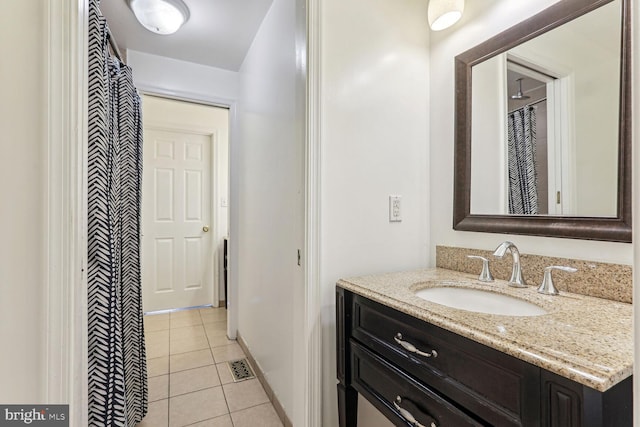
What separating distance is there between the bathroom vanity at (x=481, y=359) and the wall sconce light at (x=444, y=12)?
1.09 metres

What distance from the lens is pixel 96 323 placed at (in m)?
1.10

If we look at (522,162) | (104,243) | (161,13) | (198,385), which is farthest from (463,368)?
(161,13)

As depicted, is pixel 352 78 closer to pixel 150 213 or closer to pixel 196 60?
pixel 196 60

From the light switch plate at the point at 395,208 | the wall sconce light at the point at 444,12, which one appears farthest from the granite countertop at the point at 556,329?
the wall sconce light at the point at 444,12

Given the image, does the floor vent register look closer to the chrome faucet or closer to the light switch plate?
the light switch plate

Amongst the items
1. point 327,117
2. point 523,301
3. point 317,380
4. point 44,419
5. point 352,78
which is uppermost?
point 352,78

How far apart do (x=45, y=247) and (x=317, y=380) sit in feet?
3.21

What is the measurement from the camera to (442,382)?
0.72 m

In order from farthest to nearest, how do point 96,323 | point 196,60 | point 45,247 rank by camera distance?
point 196,60 < point 96,323 < point 45,247

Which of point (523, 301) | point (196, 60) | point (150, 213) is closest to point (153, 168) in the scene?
point (150, 213)

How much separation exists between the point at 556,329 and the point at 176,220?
11.4ft

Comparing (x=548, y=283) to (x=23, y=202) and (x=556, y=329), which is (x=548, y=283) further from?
(x=23, y=202)

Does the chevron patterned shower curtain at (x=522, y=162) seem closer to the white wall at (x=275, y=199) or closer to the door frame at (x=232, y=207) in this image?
the white wall at (x=275, y=199)

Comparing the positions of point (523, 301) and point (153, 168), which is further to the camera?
point (153, 168)
